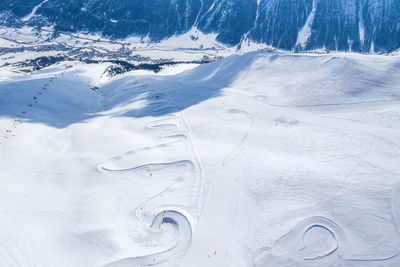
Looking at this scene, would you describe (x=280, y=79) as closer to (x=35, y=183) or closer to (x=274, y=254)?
(x=274, y=254)

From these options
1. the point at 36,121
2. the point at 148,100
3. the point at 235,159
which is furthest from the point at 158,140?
the point at 36,121

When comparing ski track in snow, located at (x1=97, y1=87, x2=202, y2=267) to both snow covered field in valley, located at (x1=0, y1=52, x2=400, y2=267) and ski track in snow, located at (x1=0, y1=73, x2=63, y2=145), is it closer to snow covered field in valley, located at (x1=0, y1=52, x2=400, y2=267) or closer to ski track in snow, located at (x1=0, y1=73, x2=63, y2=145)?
snow covered field in valley, located at (x1=0, y1=52, x2=400, y2=267)

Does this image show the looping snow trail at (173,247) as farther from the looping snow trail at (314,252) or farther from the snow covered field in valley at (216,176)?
the looping snow trail at (314,252)

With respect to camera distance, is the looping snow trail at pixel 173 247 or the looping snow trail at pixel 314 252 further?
the looping snow trail at pixel 173 247

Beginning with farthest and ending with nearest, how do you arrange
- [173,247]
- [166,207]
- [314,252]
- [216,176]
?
[216,176], [166,207], [173,247], [314,252]

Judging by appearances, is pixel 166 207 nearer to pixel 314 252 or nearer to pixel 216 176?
pixel 216 176

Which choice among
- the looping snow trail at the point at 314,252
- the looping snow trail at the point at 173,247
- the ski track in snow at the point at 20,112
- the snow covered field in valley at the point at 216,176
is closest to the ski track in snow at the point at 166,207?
the looping snow trail at the point at 173,247

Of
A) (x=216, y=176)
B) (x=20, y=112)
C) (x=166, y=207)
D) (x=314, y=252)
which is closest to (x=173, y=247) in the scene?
(x=166, y=207)

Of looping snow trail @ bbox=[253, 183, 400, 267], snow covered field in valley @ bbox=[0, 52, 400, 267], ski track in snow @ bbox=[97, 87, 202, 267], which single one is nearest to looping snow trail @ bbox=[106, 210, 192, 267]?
ski track in snow @ bbox=[97, 87, 202, 267]
